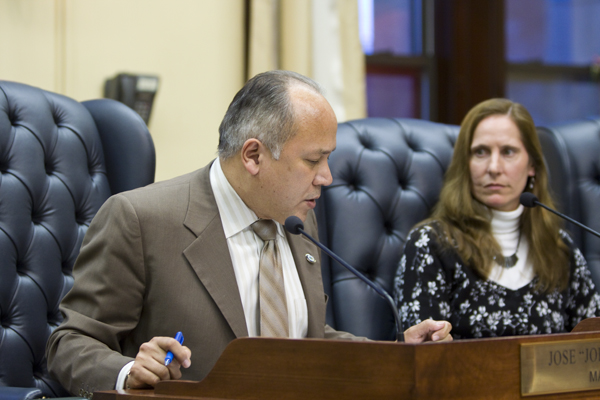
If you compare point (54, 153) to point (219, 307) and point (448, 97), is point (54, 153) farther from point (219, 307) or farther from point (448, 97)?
point (448, 97)

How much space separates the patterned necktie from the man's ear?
12 cm

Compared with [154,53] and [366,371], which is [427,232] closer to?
[154,53]

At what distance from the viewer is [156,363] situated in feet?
3.22

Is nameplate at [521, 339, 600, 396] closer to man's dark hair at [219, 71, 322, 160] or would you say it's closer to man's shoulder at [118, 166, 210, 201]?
man's dark hair at [219, 71, 322, 160]

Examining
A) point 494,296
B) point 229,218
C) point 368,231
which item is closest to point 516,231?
point 494,296

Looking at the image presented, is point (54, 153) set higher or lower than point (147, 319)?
higher

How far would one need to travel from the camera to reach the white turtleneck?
2012 millimetres

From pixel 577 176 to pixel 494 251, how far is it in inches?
23.0

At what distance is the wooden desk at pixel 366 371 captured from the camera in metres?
0.78

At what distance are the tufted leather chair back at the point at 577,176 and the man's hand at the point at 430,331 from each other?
1232mm

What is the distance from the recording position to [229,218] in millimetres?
1411

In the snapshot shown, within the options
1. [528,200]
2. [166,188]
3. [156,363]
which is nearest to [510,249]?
[528,200]

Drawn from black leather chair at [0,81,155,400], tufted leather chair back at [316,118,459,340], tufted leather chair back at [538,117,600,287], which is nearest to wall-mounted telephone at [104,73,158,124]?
black leather chair at [0,81,155,400]

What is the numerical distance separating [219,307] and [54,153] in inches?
30.6
